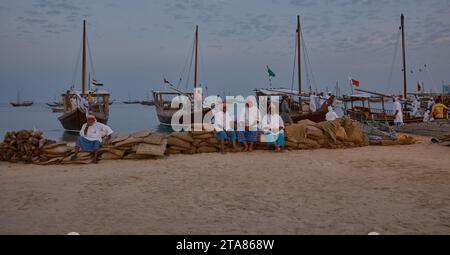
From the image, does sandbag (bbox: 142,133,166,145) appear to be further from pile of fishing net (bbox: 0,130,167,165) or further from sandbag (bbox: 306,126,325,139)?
sandbag (bbox: 306,126,325,139)

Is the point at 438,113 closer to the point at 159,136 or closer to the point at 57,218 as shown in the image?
the point at 159,136

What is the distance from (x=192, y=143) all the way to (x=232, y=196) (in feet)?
14.1

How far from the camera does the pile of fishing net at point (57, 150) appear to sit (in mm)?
7578

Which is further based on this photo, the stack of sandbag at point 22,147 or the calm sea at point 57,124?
the calm sea at point 57,124

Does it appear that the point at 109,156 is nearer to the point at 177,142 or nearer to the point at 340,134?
the point at 177,142

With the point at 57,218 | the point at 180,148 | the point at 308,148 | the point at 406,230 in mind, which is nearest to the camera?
the point at 406,230

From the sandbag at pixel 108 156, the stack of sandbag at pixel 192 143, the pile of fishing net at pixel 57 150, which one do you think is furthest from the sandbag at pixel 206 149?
the sandbag at pixel 108 156

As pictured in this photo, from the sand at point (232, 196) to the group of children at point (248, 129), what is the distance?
121 centimetres

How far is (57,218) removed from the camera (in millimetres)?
3781

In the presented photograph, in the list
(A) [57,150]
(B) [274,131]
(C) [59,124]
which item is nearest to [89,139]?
(A) [57,150]

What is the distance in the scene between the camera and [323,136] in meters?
9.55

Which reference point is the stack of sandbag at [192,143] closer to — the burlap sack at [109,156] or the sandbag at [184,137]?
the sandbag at [184,137]
